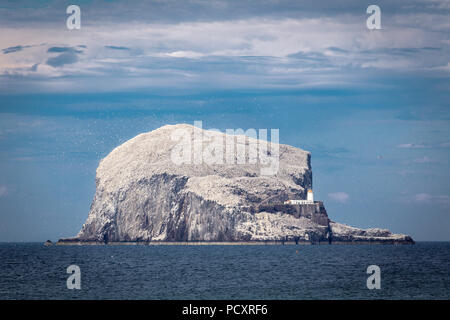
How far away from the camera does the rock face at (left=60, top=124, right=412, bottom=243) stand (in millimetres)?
162625

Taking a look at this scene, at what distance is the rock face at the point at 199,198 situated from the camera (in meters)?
163

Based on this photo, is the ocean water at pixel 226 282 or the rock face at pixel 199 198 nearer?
the ocean water at pixel 226 282

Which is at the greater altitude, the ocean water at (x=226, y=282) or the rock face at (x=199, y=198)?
the rock face at (x=199, y=198)

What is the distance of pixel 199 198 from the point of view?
543 feet

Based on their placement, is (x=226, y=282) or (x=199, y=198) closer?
(x=226, y=282)

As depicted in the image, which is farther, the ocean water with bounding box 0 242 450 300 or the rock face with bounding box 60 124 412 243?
the rock face with bounding box 60 124 412 243

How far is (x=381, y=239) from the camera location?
175750 millimetres

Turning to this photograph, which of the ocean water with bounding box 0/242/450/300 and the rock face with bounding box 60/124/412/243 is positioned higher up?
the rock face with bounding box 60/124/412/243

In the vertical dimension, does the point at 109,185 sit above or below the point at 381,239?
above

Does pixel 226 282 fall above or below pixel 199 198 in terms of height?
below
